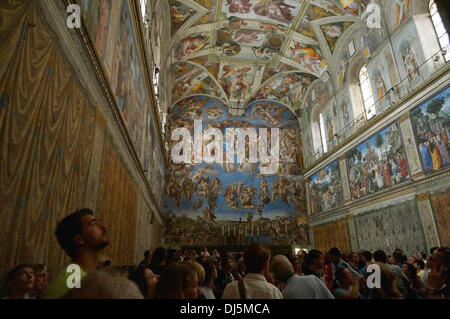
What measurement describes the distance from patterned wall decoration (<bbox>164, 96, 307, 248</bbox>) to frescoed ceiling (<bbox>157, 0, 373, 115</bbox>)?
169cm

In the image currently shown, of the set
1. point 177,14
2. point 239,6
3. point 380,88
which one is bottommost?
point 380,88

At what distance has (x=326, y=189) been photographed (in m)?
19.6

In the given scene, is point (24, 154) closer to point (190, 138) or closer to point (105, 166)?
point (105, 166)

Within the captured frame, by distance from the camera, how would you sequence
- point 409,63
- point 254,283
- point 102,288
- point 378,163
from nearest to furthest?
point 102,288, point 254,283, point 409,63, point 378,163

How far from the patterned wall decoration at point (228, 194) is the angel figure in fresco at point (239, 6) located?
845 centimetres

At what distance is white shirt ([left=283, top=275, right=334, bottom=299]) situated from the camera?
2.80 metres

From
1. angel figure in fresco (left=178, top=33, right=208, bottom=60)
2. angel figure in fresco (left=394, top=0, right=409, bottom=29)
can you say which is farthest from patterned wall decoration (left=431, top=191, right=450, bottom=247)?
angel figure in fresco (left=178, top=33, right=208, bottom=60)

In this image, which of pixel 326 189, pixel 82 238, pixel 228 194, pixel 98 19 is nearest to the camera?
pixel 82 238

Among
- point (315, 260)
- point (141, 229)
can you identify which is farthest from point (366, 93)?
point (315, 260)

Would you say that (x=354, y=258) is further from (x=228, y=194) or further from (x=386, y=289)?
(x=228, y=194)

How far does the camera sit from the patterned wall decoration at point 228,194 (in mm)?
21156

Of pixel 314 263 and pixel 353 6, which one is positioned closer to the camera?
pixel 314 263

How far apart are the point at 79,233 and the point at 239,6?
1800 cm
